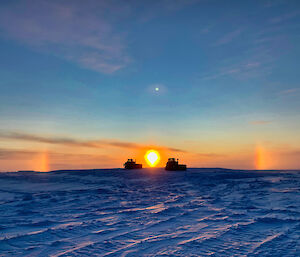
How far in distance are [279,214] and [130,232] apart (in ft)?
21.7

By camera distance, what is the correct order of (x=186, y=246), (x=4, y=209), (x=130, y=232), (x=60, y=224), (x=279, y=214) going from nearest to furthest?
(x=186, y=246), (x=130, y=232), (x=60, y=224), (x=279, y=214), (x=4, y=209)

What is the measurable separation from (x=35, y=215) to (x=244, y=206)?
31.9 ft

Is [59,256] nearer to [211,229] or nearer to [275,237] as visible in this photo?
[211,229]

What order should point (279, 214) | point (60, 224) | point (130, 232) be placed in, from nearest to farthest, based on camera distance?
point (130, 232), point (60, 224), point (279, 214)

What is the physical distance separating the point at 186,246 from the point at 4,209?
9.95 metres

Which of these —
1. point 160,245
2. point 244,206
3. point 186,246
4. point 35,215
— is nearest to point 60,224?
point 35,215

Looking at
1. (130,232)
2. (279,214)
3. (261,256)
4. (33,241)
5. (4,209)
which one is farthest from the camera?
(4,209)

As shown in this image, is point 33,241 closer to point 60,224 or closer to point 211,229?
point 60,224

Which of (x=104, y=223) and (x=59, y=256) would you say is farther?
(x=104, y=223)

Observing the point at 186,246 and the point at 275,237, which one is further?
the point at 275,237

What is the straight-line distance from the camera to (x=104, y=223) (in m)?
9.32

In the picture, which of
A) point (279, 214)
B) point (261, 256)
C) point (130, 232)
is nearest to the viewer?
point (261, 256)

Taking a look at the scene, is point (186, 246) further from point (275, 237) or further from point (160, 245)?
point (275, 237)

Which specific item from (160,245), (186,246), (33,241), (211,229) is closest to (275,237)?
(211,229)
